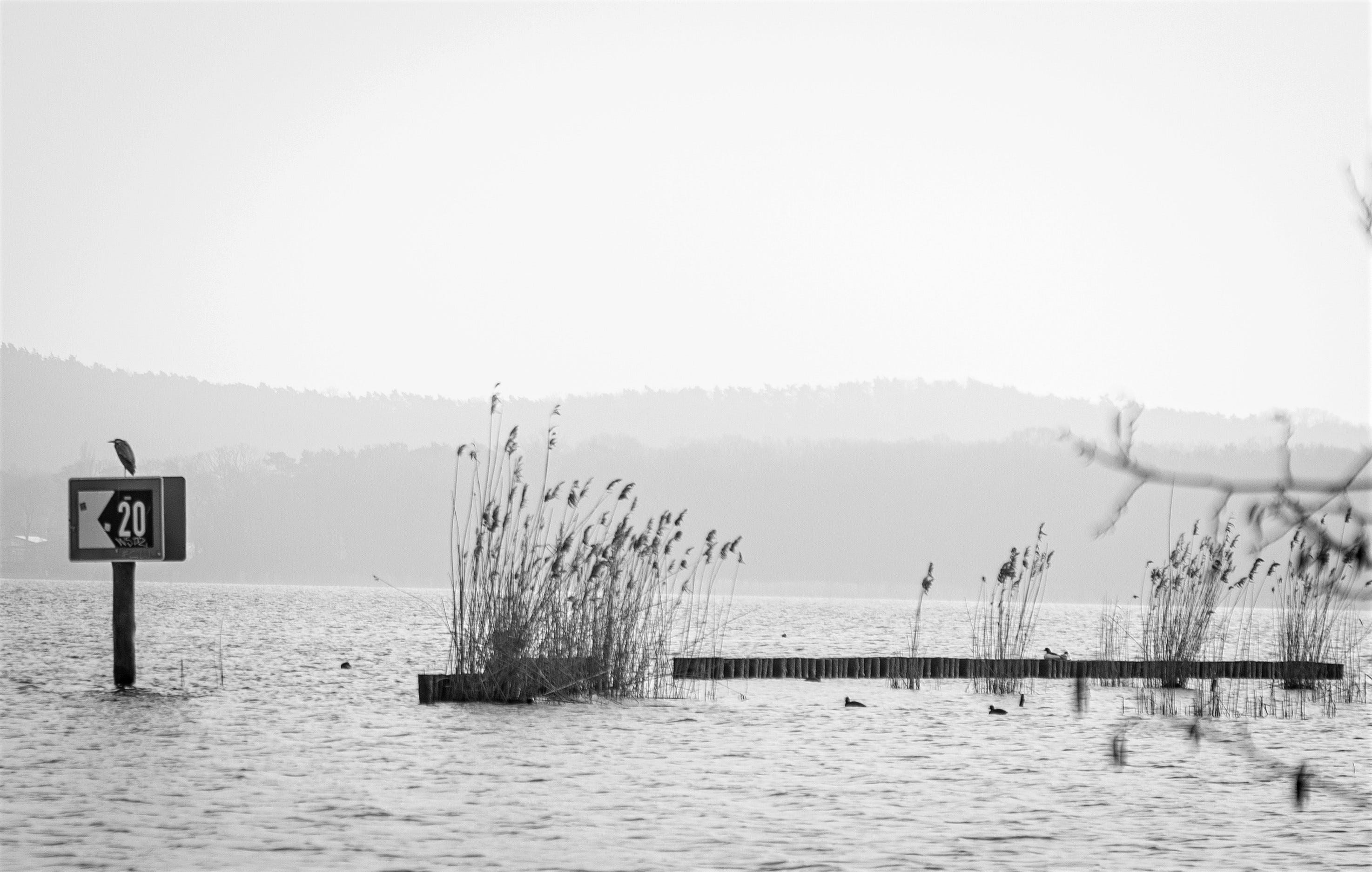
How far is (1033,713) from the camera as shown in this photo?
14.6 metres

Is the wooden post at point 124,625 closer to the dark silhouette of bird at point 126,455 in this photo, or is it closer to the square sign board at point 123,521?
the square sign board at point 123,521

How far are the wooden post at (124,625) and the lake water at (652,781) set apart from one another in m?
0.39

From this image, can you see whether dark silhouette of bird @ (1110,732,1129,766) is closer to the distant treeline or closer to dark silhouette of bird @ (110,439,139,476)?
dark silhouette of bird @ (110,439,139,476)

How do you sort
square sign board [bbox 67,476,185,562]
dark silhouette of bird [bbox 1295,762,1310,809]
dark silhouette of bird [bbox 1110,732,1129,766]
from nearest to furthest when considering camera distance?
dark silhouette of bird [bbox 1295,762,1310,809] → dark silhouette of bird [bbox 1110,732,1129,766] → square sign board [bbox 67,476,185,562]

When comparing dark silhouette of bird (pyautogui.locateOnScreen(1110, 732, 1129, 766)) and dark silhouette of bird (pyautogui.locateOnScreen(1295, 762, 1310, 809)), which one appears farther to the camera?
dark silhouette of bird (pyautogui.locateOnScreen(1110, 732, 1129, 766))

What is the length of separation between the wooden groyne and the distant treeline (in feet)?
278

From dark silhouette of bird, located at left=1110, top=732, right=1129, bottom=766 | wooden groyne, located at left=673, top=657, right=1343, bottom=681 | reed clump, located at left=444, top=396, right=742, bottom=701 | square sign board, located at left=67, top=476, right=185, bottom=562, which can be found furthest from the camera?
wooden groyne, located at left=673, top=657, right=1343, bottom=681

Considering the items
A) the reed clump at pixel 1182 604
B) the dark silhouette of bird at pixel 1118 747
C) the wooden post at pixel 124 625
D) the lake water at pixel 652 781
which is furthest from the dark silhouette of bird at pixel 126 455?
the dark silhouette of bird at pixel 1118 747

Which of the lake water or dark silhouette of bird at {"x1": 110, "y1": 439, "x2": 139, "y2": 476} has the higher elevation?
dark silhouette of bird at {"x1": 110, "y1": 439, "x2": 139, "y2": 476}

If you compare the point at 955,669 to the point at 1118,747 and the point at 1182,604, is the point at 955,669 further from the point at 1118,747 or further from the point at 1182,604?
the point at 1118,747

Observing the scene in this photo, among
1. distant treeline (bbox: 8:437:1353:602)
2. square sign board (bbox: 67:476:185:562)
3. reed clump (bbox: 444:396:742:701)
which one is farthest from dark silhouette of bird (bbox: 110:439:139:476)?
distant treeline (bbox: 8:437:1353:602)

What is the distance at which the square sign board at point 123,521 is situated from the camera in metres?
13.5

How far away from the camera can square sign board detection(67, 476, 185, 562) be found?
13.5 meters

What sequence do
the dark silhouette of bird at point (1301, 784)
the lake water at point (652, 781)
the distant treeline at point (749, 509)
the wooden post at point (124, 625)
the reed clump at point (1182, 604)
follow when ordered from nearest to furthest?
the dark silhouette of bird at point (1301, 784)
the lake water at point (652, 781)
the wooden post at point (124, 625)
the reed clump at point (1182, 604)
the distant treeline at point (749, 509)
